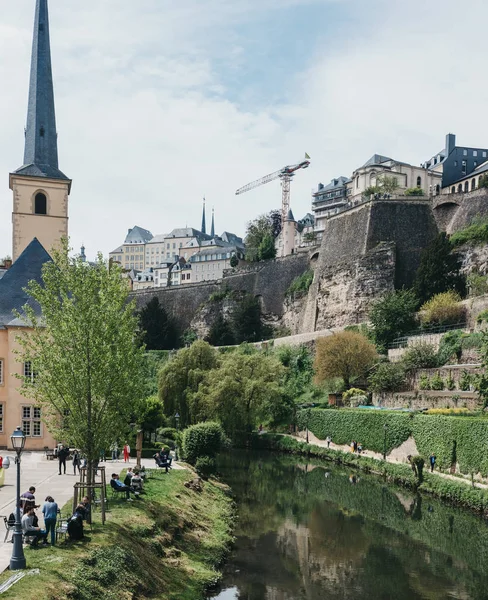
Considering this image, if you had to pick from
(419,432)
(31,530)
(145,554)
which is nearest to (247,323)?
(419,432)

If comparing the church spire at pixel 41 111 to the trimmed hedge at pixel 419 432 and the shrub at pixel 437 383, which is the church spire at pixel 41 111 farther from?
the shrub at pixel 437 383

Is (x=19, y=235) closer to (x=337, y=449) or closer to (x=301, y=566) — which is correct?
(x=337, y=449)

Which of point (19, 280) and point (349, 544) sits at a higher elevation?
point (19, 280)

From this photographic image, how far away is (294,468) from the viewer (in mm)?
41281

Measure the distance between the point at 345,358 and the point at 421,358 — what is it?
6.19m

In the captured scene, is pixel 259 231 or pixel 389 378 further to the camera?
pixel 259 231

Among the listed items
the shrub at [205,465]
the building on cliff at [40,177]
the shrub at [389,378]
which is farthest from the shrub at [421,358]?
the building on cliff at [40,177]

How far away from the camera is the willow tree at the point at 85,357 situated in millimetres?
19406

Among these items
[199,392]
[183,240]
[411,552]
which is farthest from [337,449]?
[183,240]

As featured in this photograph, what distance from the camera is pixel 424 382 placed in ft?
148

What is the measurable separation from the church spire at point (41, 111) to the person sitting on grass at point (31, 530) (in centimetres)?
3079

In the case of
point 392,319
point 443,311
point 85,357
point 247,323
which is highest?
point 247,323

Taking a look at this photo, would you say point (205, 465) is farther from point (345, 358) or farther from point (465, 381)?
point (345, 358)

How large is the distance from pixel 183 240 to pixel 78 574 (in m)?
133
